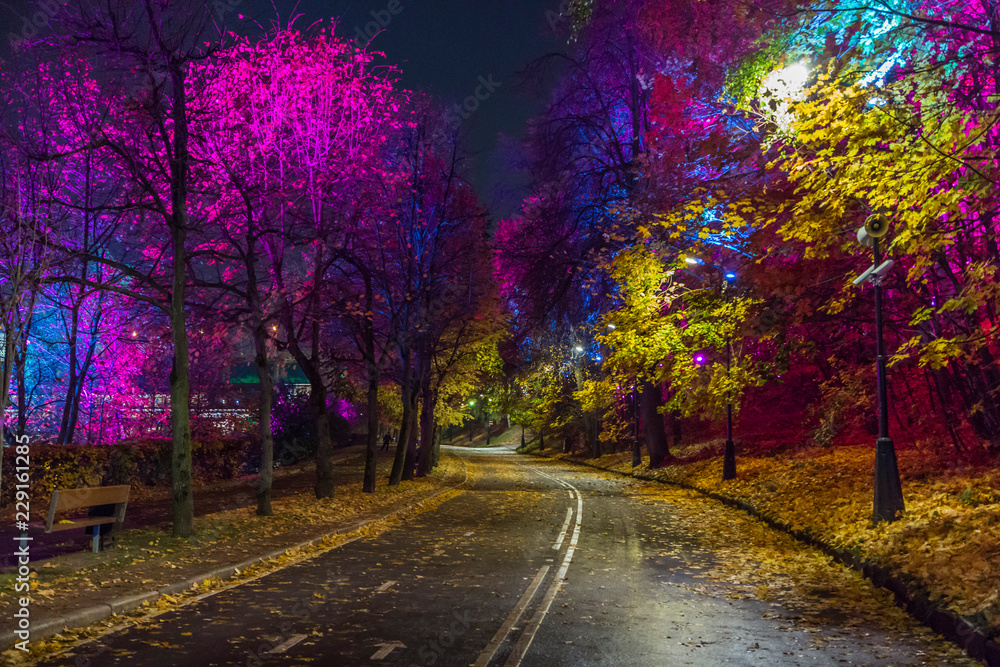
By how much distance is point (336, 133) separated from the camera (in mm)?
17391

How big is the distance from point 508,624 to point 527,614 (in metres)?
0.49

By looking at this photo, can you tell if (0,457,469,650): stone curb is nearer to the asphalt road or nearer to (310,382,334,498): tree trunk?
the asphalt road

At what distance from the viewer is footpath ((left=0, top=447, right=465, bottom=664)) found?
688 centimetres

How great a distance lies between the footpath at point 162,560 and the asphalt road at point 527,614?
398 millimetres

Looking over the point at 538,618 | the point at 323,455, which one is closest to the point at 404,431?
the point at 323,455

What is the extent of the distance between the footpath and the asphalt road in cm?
40

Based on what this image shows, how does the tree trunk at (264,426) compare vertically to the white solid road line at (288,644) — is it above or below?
above

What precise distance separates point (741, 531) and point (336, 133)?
12.3 metres

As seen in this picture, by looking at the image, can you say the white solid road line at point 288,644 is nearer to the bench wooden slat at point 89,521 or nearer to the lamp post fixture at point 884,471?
the bench wooden slat at point 89,521

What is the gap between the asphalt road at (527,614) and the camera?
6211mm

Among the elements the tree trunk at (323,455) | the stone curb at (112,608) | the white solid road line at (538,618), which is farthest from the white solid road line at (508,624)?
the tree trunk at (323,455)

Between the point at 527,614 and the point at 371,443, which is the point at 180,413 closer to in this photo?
the point at 527,614

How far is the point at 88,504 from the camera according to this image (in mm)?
10086

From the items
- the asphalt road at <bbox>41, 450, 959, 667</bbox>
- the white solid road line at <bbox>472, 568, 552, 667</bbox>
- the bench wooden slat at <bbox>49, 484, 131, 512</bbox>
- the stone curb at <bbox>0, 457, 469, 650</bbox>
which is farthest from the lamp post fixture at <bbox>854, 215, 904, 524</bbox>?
the bench wooden slat at <bbox>49, 484, 131, 512</bbox>
